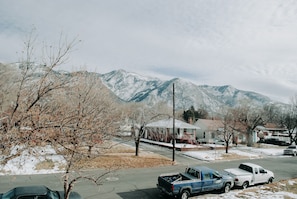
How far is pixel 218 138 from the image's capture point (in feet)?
184

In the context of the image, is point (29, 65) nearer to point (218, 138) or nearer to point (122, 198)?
point (122, 198)

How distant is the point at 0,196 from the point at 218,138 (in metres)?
50.2

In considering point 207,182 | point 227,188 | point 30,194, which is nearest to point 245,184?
point 227,188

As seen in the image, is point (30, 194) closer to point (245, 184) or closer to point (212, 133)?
point (245, 184)

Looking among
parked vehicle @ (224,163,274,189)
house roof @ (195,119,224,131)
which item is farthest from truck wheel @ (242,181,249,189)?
house roof @ (195,119,224,131)

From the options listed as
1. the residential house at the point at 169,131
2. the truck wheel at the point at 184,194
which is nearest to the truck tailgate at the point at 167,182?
the truck wheel at the point at 184,194

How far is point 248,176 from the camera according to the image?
1852cm

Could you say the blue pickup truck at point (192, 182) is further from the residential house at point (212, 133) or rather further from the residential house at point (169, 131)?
the residential house at point (212, 133)

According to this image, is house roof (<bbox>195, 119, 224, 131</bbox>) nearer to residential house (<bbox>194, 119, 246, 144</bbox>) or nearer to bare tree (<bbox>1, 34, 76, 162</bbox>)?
residential house (<bbox>194, 119, 246, 144</bbox>)

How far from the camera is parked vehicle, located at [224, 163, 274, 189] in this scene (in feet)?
58.9

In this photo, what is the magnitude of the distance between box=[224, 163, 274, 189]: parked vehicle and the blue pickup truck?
111 cm

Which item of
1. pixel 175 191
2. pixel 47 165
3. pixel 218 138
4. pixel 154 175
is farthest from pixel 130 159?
pixel 218 138

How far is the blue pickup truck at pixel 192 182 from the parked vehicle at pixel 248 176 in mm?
1108

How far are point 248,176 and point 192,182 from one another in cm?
585
